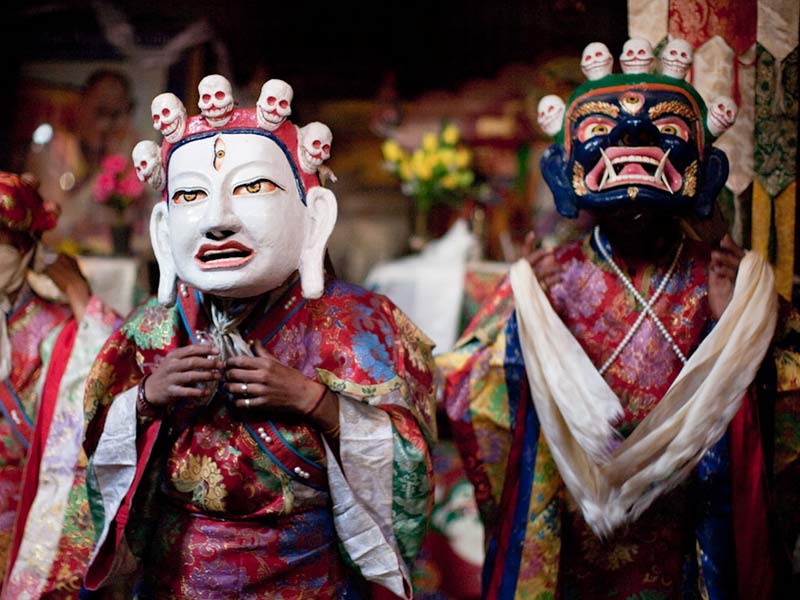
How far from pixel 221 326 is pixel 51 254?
974mm

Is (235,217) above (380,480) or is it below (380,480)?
above

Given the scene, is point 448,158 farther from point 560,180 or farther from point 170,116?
point 170,116

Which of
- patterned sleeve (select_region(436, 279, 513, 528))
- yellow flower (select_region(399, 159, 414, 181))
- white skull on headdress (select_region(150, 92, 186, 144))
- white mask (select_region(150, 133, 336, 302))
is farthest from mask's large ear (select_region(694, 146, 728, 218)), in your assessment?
yellow flower (select_region(399, 159, 414, 181))

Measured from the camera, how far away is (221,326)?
1919mm

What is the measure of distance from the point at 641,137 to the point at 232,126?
0.88 m

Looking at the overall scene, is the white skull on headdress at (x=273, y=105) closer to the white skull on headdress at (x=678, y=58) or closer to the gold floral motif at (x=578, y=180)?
the gold floral motif at (x=578, y=180)

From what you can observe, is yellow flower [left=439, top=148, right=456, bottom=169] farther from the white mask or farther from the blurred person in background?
the white mask

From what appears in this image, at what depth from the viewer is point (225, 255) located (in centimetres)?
183

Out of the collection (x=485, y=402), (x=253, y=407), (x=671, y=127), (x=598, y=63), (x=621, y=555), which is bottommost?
(x=621, y=555)

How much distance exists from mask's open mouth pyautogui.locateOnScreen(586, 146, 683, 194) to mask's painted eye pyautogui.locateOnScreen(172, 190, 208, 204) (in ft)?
2.83

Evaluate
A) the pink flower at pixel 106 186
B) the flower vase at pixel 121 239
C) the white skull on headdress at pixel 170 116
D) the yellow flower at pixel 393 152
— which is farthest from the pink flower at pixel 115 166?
the white skull on headdress at pixel 170 116

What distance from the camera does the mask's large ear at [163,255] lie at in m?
1.94

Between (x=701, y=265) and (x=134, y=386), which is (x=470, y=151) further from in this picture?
(x=134, y=386)

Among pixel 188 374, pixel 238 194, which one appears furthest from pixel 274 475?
pixel 238 194
